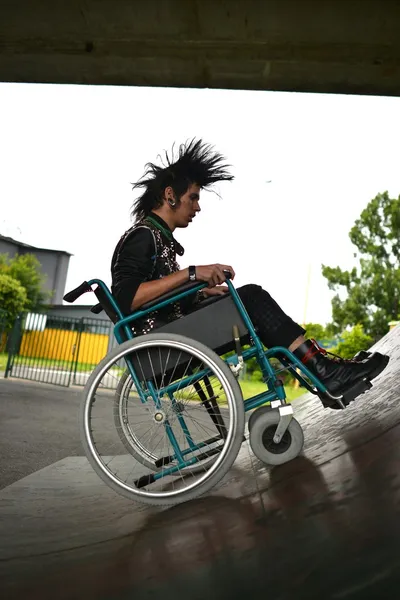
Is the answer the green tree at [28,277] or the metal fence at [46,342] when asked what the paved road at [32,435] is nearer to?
the metal fence at [46,342]

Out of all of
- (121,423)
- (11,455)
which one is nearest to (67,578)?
(121,423)

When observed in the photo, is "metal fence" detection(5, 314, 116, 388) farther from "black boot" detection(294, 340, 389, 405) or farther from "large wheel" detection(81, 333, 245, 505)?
"black boot" detection(294, 340, 389, 405)

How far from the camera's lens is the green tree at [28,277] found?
3559cm

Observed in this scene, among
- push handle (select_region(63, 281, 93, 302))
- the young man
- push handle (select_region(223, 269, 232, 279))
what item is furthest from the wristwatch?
push handle (select_region(63, 281, 93, 302))

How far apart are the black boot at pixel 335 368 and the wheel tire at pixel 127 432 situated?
64cm

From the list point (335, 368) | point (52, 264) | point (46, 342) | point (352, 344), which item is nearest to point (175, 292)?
point (335, 368)

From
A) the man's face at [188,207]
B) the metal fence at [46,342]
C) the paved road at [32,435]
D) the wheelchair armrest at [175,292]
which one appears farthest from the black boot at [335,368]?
the metal fence at [46,342]

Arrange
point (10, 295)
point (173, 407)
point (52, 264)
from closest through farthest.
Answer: point (173, 407) < point (10, 295) < point (52, 264)

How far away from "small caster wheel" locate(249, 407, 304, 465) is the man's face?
1032 millimetres

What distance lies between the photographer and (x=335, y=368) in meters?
2.21

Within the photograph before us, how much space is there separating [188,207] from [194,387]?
947 mm

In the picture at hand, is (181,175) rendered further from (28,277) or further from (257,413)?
(28,277)

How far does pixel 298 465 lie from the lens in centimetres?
213

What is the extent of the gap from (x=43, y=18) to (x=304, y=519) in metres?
6.49
